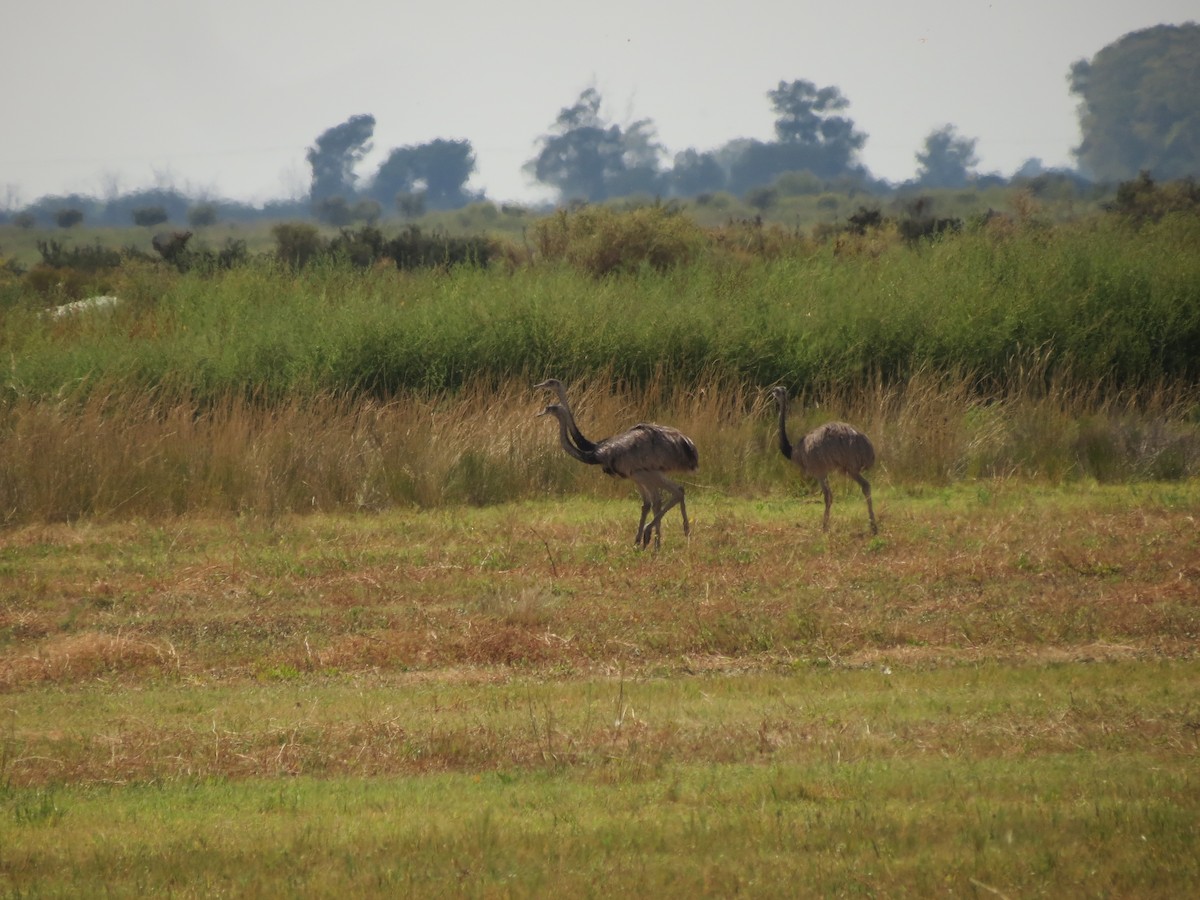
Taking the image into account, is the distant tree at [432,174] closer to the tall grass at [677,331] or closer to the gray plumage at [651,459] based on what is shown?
the tall grass at [677,331]

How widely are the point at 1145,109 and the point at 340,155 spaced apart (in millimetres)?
53346

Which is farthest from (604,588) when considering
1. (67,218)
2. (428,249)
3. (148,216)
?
(148,216)

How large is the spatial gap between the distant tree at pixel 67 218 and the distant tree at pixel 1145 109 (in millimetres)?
56354

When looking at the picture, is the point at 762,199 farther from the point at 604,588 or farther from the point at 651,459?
the point at 604,588

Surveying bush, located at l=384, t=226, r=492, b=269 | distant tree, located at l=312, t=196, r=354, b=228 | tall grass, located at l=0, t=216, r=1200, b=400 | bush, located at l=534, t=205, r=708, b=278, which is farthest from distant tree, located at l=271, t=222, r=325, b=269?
distant tree, located at l=312, t=196, r=354, b=228

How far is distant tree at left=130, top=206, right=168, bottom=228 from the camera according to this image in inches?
2525

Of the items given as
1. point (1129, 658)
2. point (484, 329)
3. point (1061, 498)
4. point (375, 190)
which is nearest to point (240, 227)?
point (375, 190)

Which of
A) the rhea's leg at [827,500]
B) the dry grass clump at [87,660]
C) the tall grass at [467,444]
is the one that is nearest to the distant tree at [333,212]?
the tall grass at [467,444]

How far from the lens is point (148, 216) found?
211 ft

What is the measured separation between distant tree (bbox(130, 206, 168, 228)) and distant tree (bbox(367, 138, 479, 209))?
3781 cm

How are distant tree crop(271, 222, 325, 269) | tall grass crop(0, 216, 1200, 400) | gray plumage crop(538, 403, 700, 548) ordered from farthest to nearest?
distant tree crop(271, 222, 325, 269)
tall grass crop(0, 216, 1200, 400)
gray plumage crop(538, 403, 700, 548)

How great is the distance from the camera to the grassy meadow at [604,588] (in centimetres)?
613

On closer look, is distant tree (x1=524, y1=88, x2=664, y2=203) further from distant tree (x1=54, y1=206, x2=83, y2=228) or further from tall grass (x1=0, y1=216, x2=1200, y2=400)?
tall grass (x1=0, y1=216, x2=1200, y2=400)

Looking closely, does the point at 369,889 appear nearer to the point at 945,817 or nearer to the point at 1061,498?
the point at 945,817
